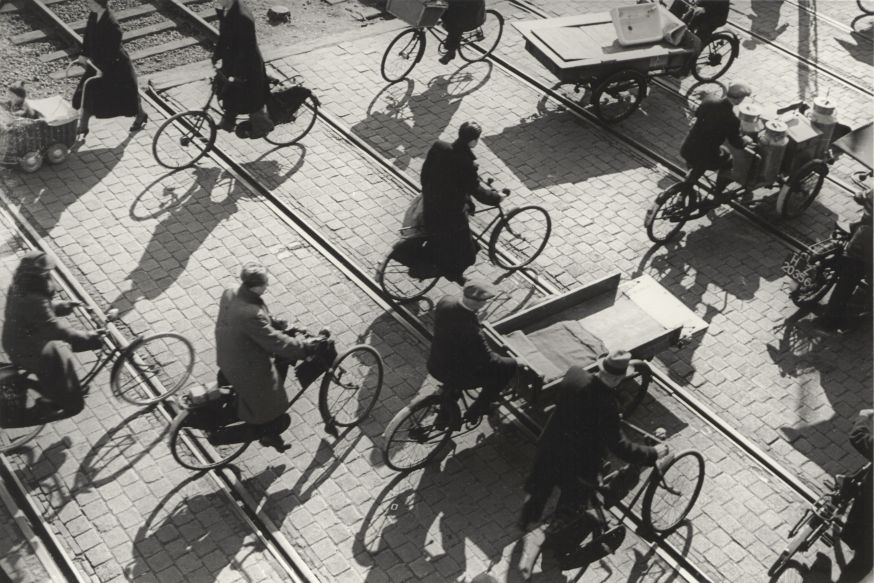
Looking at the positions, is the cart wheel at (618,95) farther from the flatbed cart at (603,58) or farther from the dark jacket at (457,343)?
the dark jacket at (457,343)

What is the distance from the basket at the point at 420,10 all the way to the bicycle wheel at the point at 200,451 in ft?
23.9

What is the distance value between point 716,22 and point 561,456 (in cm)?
909

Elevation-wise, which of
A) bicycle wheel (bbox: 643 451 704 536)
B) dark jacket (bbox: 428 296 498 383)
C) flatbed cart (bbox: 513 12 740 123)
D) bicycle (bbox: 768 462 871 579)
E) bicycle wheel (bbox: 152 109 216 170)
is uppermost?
flatbed cart (bbox: 513 12 740 123)

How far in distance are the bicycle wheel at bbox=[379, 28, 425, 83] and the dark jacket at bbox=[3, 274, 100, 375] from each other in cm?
683

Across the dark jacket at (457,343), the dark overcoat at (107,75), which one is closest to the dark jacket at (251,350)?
the dark jacket at (457,343)

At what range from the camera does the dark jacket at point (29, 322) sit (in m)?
7.35

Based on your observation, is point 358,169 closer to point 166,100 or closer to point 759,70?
point 166,100

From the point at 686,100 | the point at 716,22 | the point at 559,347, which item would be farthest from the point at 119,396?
the point at 716,22

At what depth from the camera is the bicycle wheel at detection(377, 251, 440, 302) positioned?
31.8ft

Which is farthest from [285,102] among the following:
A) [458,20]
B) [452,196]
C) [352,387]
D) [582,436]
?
[582,436]

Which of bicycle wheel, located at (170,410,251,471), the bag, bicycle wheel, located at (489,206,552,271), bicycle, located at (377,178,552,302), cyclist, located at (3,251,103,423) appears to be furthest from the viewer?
the bag

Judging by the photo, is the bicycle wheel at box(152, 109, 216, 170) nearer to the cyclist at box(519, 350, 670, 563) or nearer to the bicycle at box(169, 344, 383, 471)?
the bicycle at box(169, 344, 383, 471)

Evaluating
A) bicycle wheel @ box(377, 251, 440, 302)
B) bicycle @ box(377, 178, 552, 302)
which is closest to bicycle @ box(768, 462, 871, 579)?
bicycle @ box(377, 178, 552, 302)

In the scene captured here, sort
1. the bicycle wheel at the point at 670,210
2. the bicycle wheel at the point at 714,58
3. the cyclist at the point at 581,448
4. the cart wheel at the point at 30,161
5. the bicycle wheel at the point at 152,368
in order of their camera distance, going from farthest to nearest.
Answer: the bicycle wheel at the point at 714,58 → the cart wheel at the point at 30,161 → the bicycle wheel at the point at 670,210 → the bicycle wheel at the point at 152,368 → the cyclist at the point at 581,448
